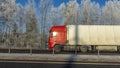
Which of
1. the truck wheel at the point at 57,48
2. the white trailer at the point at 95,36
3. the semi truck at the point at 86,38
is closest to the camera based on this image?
the truck wheel at the point at 57,48

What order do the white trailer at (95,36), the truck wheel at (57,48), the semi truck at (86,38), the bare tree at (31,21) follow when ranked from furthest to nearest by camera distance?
1. the bare tree at (31,21)
2. the white trailer at (95,36)
3. the semi truck at (86,38)
4. the truck wheel at (57,48)

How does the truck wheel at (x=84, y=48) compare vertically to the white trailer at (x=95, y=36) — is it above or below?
below

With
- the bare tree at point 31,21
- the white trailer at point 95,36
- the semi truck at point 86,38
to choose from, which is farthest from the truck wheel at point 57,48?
the bare tree at point 31,21

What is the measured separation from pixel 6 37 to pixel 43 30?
28.0 ft

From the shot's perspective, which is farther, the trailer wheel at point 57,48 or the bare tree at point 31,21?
the bare tree at point 31,21

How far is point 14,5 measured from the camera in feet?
225

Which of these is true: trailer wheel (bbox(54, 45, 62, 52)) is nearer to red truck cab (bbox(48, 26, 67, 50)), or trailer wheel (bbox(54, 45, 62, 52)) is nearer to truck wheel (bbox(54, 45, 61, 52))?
truck wheel (bbox(54, 45, 61, 52))

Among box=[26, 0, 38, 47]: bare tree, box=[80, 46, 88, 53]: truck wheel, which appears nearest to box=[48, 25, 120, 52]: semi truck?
box=[80, 46, 88, 53]: truck wheel

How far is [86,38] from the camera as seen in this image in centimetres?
3797

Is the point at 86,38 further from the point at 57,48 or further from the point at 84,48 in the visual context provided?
the point at 57,48

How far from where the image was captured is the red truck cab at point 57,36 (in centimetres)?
3756

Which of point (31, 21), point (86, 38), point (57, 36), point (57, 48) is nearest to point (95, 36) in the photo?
point (86, 38)

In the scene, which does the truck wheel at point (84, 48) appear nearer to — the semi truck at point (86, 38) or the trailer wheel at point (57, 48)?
the semi truck at point (86, 38)

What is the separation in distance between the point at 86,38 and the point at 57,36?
11.4 feet
